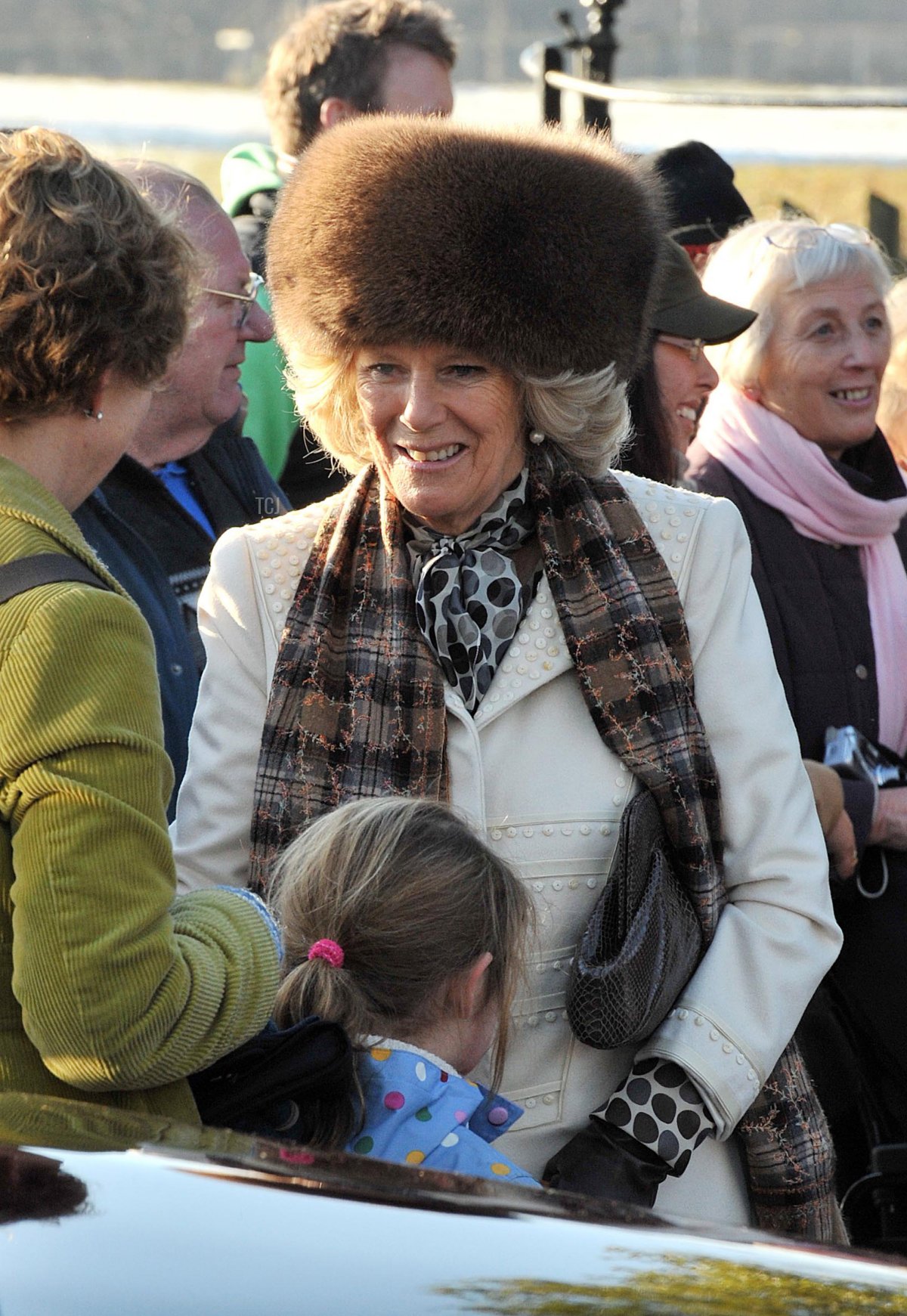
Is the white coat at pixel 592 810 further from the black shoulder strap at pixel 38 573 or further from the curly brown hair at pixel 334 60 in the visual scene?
the curly brown hair at pixel 334 60

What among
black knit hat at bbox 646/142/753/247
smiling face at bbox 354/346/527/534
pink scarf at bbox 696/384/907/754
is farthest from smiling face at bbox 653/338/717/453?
smiling face at bbox 354/346/527/534

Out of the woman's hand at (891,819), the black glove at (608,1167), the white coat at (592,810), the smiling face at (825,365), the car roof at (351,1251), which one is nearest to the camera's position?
the car roof at (351,1251)

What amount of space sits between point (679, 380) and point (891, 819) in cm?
110

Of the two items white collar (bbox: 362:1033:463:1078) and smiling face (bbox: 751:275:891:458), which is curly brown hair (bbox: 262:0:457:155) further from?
white collar (bbox: 362:1033:463:1078)

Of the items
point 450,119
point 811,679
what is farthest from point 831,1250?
point 811,679

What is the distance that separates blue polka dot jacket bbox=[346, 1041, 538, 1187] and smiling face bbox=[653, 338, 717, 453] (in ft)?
6.35

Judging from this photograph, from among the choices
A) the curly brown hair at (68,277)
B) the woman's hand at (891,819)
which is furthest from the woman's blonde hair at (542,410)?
the woman's hand at (891,819)

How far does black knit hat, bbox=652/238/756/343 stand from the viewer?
356 cm

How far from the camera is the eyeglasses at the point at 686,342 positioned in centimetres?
363

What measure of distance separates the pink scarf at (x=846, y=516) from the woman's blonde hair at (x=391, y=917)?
1765mm

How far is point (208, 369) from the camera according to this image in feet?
12.0

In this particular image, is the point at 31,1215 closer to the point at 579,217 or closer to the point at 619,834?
the point at 619,834

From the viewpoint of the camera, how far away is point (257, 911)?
5.85 feet

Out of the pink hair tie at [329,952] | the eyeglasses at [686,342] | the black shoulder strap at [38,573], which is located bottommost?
the pink hair tie at [329,952]
